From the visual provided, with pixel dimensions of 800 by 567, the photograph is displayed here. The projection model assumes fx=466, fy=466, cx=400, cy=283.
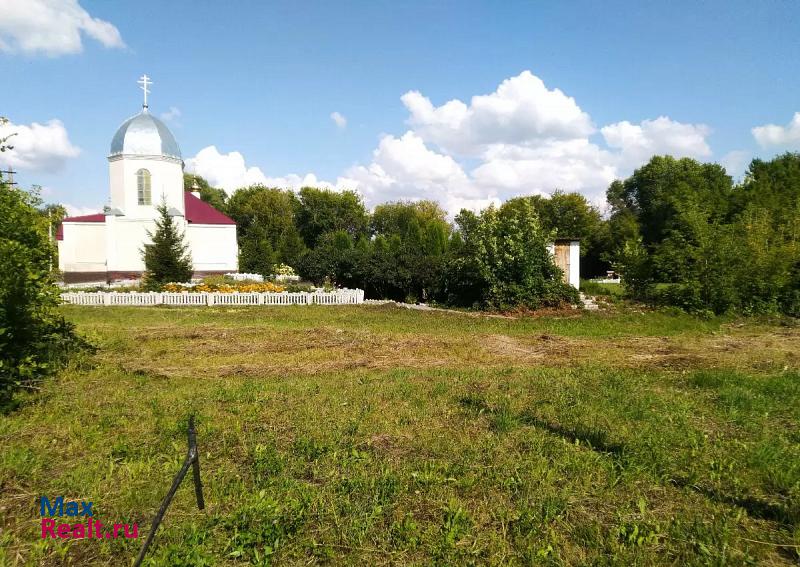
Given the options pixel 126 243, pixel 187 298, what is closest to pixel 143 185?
pixel 126 243

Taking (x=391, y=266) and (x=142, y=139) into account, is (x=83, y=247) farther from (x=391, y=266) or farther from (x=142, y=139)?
(x=391, y=266)

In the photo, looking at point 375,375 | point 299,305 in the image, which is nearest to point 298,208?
point 299,305

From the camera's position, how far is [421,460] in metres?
3.85

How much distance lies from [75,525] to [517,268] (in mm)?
14263

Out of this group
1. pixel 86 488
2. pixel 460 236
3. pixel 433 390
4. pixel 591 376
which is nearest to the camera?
pixel 86 488

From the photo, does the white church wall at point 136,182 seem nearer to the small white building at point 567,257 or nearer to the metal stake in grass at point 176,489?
the small white building at point 567,257

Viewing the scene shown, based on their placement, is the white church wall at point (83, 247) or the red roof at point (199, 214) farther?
the red roof at point (199, 214)

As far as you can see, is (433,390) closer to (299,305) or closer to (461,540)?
(461,540)

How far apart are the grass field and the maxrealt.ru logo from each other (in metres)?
0.07

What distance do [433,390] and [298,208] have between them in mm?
53432

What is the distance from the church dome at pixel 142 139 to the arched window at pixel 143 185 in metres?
1.19

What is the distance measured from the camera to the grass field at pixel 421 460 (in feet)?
9.18

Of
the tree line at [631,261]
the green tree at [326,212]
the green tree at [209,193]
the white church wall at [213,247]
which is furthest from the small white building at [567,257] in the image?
the green tree at [209,193]

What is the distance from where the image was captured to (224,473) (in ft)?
11.9
